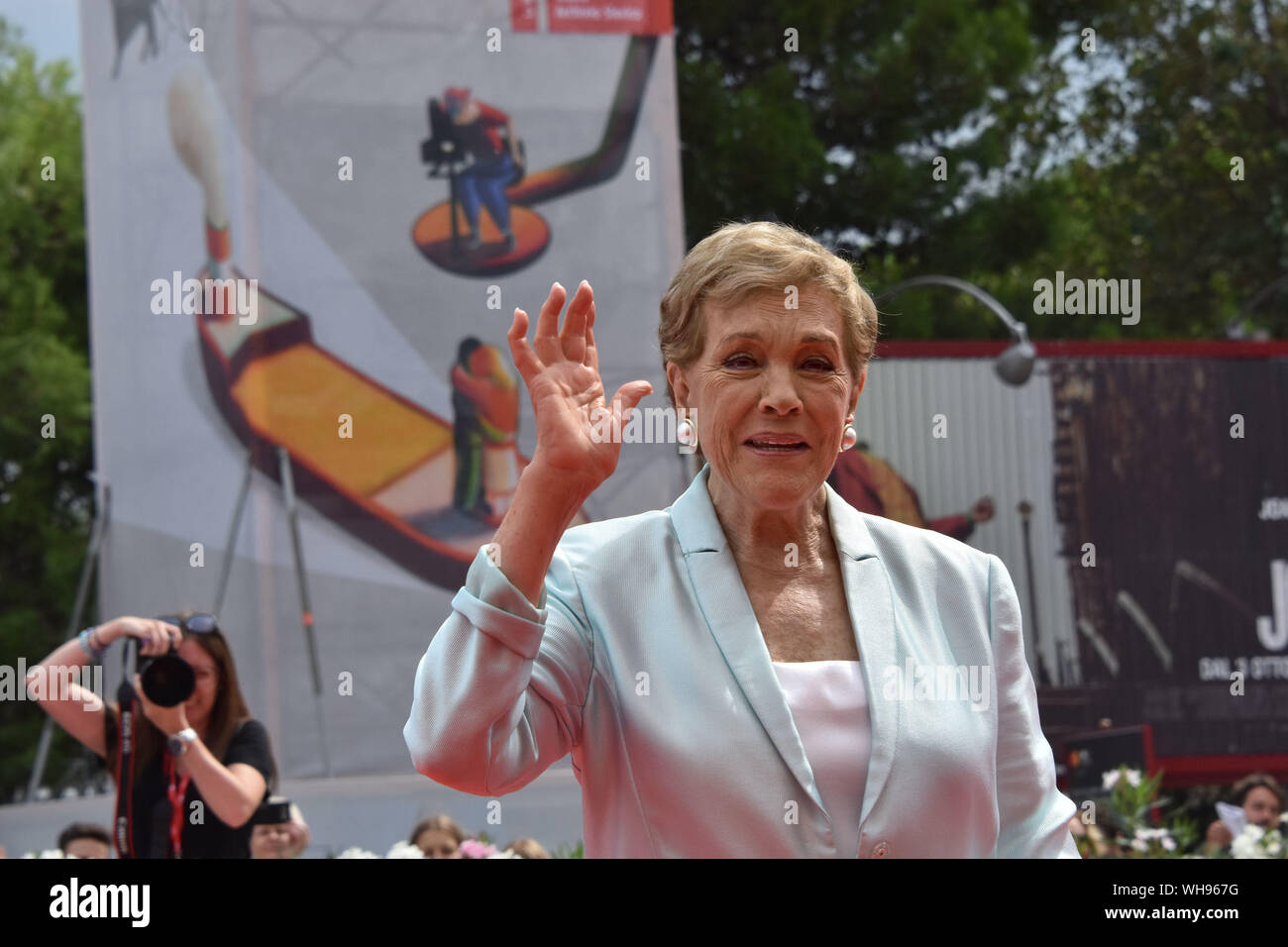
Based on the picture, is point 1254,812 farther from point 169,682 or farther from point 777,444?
point 777,444

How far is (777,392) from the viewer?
196 centimetres

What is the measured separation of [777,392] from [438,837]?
450cm

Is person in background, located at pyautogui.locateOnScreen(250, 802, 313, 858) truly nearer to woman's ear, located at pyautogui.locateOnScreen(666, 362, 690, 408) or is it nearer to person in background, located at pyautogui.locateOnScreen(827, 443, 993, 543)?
woman's ear, located at pyautogui.locateOnScreen(666, 362, 690, 408)

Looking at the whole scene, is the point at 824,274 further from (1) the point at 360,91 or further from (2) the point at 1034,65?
(2) the point at 1034,65

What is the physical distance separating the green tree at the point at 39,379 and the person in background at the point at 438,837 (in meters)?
12.0

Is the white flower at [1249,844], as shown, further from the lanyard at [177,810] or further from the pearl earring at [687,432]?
the pearl earring at [687,432]

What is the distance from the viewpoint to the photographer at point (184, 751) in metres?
4.86

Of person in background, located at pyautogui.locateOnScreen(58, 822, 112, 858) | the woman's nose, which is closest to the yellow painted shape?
person in background, located at pyautogui.locateOnScreen(58, 822, 112, 858)

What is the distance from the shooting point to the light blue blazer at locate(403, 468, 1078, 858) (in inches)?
69.1

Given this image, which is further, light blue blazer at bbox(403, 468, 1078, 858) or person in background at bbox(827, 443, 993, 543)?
person in background at bbox(827, 443, 993, 543)

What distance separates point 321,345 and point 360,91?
1679 millimetres

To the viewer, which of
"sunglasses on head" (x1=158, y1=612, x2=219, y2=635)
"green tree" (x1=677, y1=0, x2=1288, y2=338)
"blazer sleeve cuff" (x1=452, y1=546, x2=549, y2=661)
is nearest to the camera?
"blazer sleeve cuff" (x1=452, y1=546, x2=549, y2=661)

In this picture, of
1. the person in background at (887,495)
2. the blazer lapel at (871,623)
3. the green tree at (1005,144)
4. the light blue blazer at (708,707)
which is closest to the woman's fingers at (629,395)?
the light blue blazer at (708,707)
